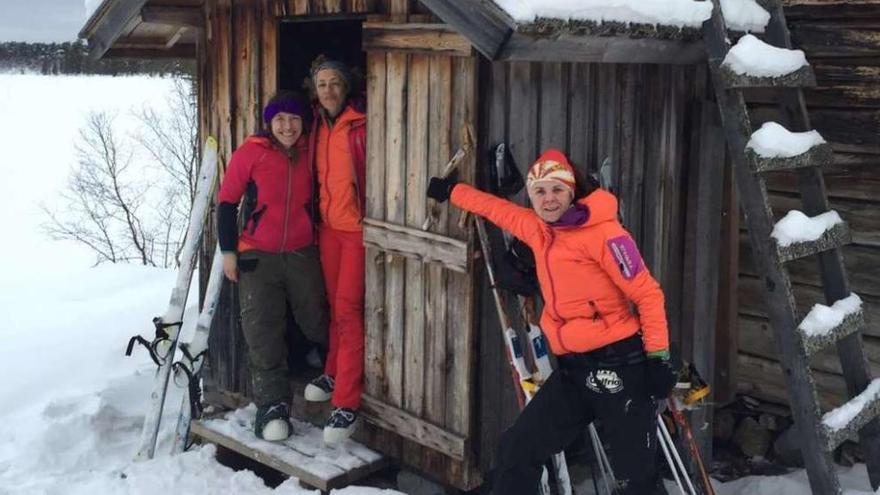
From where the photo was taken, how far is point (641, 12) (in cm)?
399

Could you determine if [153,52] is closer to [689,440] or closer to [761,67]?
[761,67]

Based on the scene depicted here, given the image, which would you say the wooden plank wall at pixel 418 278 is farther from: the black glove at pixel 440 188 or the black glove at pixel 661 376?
the black glove at pixel 661 376

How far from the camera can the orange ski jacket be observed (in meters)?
5.20

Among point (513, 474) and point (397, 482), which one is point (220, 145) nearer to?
point (397, 482)

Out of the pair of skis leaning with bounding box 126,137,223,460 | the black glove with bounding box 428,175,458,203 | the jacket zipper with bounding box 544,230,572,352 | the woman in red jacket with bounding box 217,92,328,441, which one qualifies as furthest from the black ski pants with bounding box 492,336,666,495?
the pair of skis leaning with bounding box 126,137,223,460

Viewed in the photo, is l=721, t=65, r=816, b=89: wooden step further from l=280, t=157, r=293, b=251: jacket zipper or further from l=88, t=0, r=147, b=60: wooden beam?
l=88, t=0, r=147, b=60: wooden beam

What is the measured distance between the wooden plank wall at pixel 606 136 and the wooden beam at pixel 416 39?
17 centimetres

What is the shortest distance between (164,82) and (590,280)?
53.8 metres

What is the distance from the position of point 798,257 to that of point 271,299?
297 cm

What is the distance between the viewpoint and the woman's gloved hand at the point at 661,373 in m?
3.79

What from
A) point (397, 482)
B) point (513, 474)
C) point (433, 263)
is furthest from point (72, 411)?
point (513, 474)

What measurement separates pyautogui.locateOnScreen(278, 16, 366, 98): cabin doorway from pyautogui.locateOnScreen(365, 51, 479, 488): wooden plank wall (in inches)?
55.4

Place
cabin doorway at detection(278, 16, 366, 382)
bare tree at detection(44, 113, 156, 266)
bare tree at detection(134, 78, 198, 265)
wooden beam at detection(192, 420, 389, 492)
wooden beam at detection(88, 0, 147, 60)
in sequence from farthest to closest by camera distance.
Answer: bare tree at detection(134, 78, 198, 265)
bare tree at detection(44, 113, 156, 266)
cabin doorway at detection(278, 16, 366, 382)
wooden beam at detection(88, 0, 147, 60)
wooden beam at detection(192, 420, 389, 492)

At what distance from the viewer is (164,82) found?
53969 millimetres
